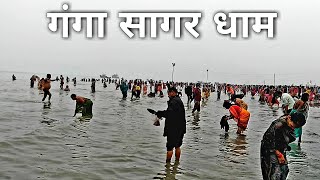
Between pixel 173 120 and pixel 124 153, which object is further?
pixel 124 153

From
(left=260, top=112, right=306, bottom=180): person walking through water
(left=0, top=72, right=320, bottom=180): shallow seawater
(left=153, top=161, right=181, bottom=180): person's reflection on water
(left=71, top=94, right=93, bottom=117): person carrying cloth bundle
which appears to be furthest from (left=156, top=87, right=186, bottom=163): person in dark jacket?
(left=71, top=94, right=93, bottom=117): person carrying cloth bundle

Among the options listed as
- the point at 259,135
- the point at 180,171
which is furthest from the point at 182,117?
the point at 259,135

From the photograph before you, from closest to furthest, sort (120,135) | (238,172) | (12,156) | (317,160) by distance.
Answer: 1. (238,172)
2. (12,156)
3. (317,160)
4. (120,135)

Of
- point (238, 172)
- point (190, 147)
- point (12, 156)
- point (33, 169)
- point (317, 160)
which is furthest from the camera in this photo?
point (190, 147)

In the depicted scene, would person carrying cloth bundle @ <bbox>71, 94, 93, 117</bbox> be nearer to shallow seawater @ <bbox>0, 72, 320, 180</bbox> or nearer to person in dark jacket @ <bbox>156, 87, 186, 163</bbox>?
shallow seawater @ <bbox>0, 72, 320, 180</bbox>

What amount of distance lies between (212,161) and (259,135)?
5091mm

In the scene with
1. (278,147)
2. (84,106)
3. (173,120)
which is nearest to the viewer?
Result: (278,147)

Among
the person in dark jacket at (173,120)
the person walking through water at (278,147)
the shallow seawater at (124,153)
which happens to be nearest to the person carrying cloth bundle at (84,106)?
the shallow seawater at (124,153)

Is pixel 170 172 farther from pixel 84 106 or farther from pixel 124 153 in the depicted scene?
pixel 84 106

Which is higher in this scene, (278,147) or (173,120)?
(173,120)

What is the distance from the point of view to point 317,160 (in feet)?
28.2

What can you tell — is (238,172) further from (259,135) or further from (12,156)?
(259,135)

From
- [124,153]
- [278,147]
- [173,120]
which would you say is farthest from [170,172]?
[278,147]

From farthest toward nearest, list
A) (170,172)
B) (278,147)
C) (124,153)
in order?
(124,153) < (170,172) < (278,147)
